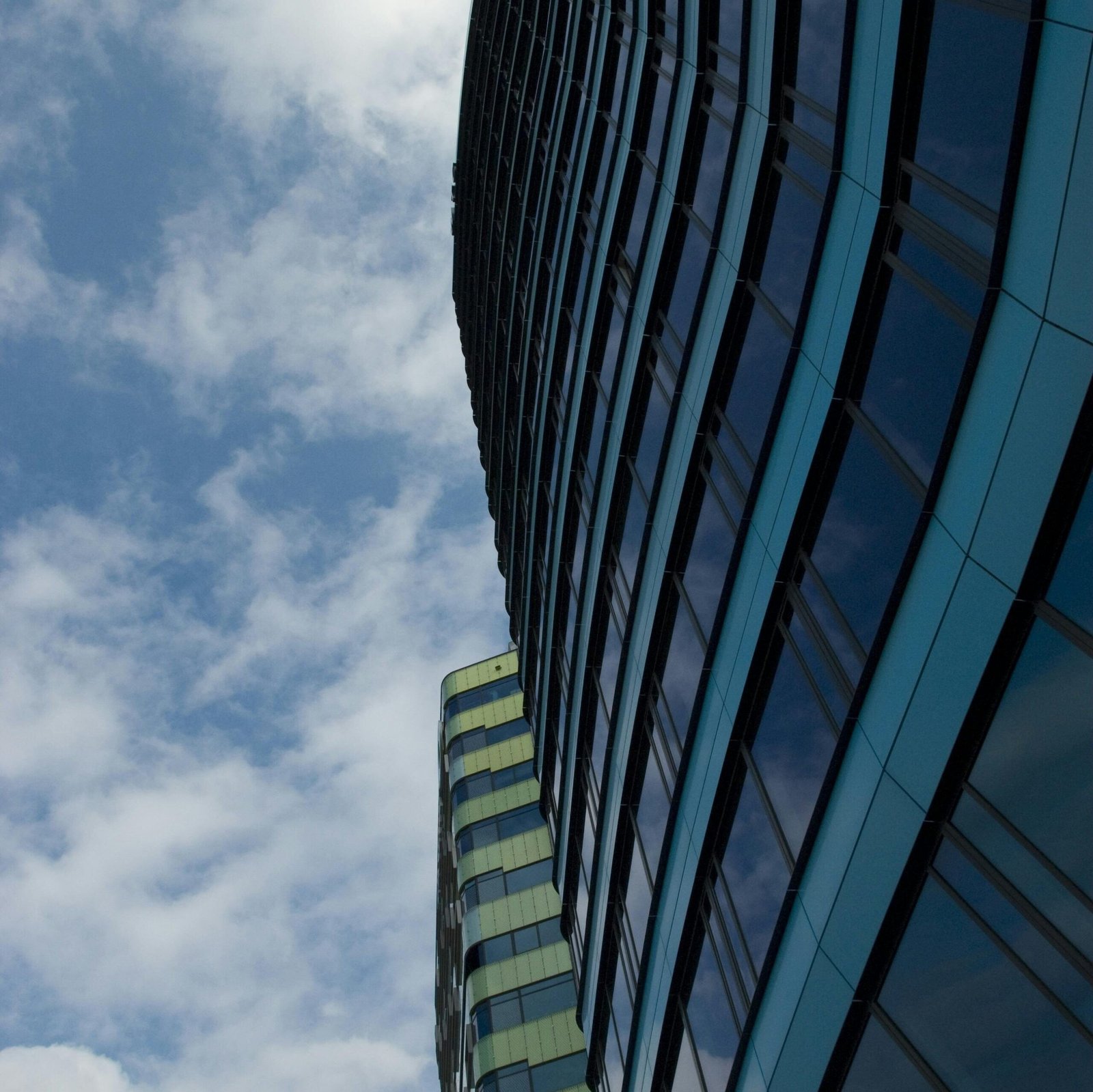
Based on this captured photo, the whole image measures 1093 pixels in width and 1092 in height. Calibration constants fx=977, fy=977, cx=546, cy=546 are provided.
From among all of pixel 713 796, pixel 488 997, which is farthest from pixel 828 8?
pixel 488 997

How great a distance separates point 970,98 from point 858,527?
4291mm

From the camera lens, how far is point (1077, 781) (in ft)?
23.6

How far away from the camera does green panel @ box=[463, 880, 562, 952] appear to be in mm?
36375

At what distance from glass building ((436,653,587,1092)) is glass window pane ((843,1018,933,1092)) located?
23.6m

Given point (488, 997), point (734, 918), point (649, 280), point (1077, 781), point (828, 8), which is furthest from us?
point (488, 997)

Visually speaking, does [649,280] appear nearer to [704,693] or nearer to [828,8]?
[828,8]

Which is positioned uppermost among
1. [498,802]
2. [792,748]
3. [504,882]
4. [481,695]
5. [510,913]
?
[481,695]

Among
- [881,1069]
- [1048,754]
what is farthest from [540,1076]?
[1048,754]

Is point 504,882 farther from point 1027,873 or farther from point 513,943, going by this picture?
point 1027,873

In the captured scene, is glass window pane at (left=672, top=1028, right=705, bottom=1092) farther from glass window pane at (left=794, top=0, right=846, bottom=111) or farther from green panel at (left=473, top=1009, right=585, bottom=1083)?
green panel at (left=473, top=1009, right=585, bottom=1083)

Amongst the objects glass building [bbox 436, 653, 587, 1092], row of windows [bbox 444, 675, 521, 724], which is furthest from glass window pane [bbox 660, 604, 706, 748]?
row of windows [bbox 444, 675, 521, 724]

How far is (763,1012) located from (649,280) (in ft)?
40.0

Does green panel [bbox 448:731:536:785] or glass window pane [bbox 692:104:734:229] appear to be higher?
green panel [bbox 448:731:536:785]

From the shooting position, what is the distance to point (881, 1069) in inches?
387
